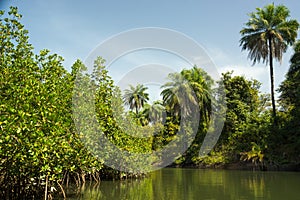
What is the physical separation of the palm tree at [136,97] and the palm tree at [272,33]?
2717cm

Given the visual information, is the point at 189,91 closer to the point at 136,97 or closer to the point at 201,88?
the point at 201,88

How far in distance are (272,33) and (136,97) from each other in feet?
95.2

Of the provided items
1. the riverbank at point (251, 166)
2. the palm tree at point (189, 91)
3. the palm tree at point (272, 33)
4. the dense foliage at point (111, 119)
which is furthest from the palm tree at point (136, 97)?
the palm tree at point (272, 33)

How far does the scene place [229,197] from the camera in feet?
44.1

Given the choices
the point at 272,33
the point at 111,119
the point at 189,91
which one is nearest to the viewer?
the point at 111,119

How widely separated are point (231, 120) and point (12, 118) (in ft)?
107

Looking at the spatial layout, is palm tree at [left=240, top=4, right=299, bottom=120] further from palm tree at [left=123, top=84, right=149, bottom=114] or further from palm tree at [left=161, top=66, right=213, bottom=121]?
palm tree at [left=123, top=84, right=149, bottom=114]

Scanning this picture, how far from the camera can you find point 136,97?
54969 mm

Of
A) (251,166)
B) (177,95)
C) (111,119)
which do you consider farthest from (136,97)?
(111,119)

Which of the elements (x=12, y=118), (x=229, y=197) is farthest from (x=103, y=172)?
(x=12, y=118)

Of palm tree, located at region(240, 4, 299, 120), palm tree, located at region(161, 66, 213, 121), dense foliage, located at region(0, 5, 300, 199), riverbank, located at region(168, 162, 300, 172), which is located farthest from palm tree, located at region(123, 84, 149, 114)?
palm tree, located at region(240, 4, 299, 120)

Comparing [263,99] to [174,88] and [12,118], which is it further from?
[12,118]

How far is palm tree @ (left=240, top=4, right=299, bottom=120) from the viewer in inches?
1206

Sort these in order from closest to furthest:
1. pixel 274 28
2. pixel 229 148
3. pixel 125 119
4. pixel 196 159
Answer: pixel 125 119 < pixel 274 28 < pixel 229 148 < pixel 196 159
